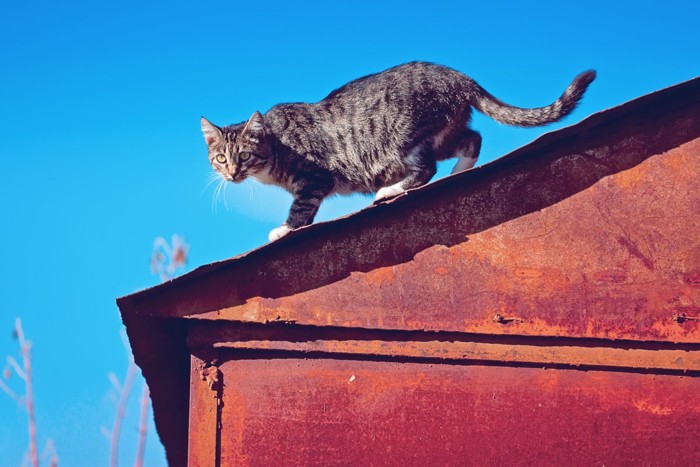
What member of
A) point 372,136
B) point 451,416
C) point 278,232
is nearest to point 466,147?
point 372,136

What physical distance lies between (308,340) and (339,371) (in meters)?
0.20

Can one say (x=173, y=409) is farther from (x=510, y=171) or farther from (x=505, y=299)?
(x=510, y=171)

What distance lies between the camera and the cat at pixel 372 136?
5191 millimetres

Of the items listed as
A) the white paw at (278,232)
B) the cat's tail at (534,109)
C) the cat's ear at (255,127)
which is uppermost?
the cat's ear at (255,127)

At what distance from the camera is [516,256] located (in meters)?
3.34

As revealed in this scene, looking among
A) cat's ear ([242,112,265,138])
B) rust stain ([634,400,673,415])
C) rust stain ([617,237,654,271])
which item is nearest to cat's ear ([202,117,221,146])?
cat's ear ([242,112,265,138])

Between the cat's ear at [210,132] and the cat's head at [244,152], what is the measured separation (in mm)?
84

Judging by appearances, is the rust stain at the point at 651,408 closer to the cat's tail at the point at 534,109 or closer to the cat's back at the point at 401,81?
the cat's tail at the point at 534,109

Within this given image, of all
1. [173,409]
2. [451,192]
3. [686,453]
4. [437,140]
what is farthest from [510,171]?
[173,409]

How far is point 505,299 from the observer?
3.28 meters

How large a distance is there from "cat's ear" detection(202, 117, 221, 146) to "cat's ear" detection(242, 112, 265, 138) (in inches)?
13.0

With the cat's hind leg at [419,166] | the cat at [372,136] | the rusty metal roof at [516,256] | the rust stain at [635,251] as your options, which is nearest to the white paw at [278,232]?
the cat at [372,136]

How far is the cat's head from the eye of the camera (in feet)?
18.6

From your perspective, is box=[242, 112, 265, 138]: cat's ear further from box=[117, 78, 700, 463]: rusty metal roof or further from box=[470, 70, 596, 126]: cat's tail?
box=[117, 78, 700, 463]: rusty metal roof
